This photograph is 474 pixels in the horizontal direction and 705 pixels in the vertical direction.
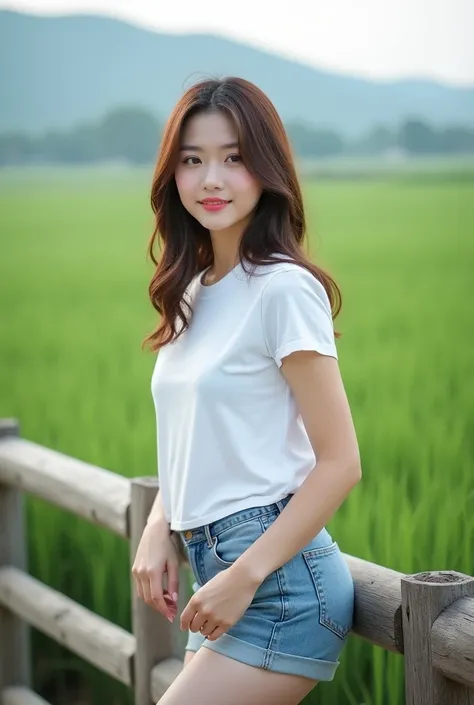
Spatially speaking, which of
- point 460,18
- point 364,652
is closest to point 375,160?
point 460,18

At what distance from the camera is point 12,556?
277cm

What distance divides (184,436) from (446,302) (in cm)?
328

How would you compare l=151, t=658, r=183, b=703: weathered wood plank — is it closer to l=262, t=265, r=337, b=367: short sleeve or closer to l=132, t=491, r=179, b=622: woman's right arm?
l=132, t=491, r=179, b=622: woman's right arm

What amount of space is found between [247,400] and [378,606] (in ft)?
1.07

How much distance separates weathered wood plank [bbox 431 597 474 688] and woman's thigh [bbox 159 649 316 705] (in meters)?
0.20

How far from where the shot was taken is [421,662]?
4.23 ft

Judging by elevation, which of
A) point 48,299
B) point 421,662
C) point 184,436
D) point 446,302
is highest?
point 184,436

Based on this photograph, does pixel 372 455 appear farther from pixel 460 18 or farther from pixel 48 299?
pixel 48 299

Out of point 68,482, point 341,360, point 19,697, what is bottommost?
point 19,697

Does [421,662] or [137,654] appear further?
[137,654]

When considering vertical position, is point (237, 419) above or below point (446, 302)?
above

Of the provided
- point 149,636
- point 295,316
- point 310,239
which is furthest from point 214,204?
point 149,636

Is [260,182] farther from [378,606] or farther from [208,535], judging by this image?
[378,606]

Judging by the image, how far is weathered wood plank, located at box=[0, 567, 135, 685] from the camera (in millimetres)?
2186
